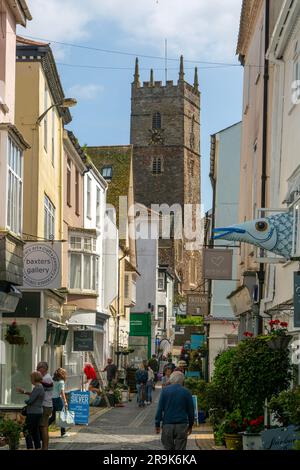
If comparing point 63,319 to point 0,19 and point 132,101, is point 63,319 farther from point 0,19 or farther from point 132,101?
point 132,101

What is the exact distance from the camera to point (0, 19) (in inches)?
837

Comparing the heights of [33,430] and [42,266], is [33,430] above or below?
below

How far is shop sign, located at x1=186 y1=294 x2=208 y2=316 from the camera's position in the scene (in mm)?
39219

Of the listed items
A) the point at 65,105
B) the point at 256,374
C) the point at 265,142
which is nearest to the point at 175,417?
the point at 256,374

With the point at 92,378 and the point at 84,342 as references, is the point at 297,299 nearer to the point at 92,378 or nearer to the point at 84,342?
the point at 84,342

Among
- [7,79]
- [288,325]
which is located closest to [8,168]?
[7,79]

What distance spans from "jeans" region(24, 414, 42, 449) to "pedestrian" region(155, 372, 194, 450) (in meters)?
3.29

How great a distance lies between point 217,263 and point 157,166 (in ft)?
320

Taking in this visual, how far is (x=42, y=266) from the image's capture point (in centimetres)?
2288

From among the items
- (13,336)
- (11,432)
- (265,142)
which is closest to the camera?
(11,432)

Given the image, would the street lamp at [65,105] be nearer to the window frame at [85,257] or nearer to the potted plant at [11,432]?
the window frame at [85,257]

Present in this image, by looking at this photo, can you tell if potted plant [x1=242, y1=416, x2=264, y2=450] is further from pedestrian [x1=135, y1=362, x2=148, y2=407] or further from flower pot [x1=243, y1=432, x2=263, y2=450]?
pedestrian [x1=135, y1=362, x2=148, y2=407]

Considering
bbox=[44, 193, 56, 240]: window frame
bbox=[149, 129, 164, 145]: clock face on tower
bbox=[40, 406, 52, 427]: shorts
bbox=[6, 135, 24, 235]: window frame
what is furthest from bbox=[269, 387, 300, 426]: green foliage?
bbox=[149, 129, 164, 145]: clock face on tower

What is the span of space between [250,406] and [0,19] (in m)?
9.78
